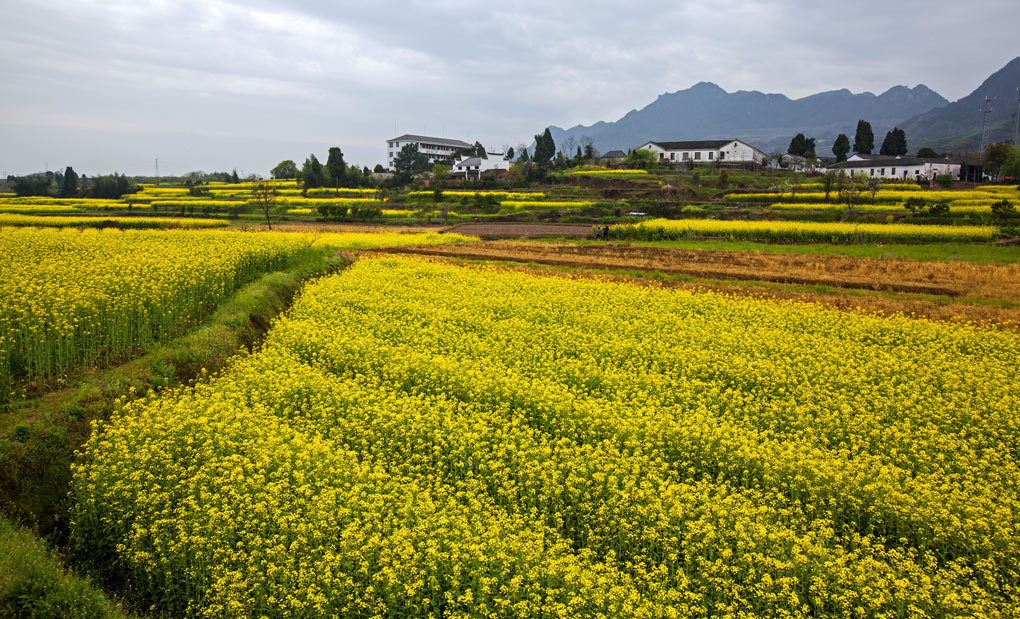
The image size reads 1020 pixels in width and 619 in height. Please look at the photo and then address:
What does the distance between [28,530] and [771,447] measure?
9.06m

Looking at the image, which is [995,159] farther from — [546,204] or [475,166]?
[475,166]

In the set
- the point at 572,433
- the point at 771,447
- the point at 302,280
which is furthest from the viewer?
the point at 302,280

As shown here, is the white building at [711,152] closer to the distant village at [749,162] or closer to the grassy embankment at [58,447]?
the distant village at [749,162]

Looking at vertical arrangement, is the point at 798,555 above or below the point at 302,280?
below

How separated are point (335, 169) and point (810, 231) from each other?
63.5 meters

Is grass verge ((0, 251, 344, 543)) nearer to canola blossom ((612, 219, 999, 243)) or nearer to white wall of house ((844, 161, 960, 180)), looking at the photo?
canola blossom ((612, 219, 999, 243))

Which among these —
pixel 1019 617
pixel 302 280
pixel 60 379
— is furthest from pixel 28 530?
pixel 302 280

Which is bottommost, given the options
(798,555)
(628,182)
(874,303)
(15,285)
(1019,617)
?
(1019,617)

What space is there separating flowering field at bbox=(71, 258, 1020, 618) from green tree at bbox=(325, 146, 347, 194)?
70436 mm

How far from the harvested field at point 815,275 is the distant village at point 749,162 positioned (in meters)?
37.7

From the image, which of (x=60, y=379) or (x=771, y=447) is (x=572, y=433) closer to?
(x=771, y=447)

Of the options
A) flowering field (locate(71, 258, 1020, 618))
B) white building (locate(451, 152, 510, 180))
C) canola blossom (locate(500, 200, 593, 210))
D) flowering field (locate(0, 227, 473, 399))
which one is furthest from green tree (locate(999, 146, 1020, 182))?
flowering field (locate(0, 227, 473, 399))

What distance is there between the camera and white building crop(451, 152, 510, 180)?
89800 mm

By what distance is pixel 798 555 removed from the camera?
548 cm
